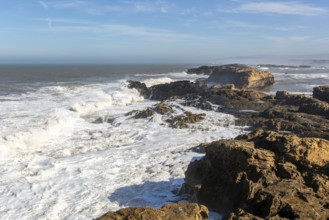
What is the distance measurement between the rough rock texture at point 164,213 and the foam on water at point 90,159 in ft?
7.93

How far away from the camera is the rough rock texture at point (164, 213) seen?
5.06m

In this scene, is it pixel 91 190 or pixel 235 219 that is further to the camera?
pixel 91 190

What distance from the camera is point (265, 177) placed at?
6500 mm

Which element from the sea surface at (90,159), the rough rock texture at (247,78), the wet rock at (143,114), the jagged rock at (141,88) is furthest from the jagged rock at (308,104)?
the rough rock texture at (247,78)

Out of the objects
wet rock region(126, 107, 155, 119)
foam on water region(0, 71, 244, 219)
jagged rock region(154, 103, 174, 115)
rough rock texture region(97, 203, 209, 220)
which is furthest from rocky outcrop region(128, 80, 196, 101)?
rough rock texture region(97, 203, 209, 220)

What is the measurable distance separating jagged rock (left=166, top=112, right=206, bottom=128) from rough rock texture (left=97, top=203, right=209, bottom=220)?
386 inches

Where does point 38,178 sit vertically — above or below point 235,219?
below

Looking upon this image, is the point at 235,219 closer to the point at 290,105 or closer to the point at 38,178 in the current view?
the point at 38,178

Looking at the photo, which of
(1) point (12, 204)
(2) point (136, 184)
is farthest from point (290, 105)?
(1) point (12, 204)

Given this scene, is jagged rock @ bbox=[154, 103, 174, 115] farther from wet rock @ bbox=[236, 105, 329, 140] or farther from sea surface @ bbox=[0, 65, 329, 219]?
wet rock @ bbox=[236, 105, 329, 140]

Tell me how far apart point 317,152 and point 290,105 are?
11822 millimetres

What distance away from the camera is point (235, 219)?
5184 mm

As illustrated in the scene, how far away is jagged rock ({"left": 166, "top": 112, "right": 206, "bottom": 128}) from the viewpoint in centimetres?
1550

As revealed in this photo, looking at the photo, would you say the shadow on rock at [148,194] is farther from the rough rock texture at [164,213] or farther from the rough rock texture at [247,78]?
the rough rock texture at [247,78]
